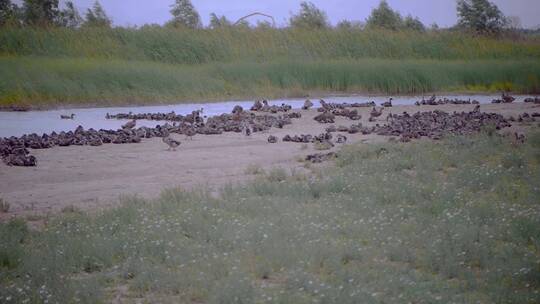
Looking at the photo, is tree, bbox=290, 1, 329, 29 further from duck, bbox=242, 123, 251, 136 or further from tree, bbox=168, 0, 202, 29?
duck, bbox=242, 123, 251, 136

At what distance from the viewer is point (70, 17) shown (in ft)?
120

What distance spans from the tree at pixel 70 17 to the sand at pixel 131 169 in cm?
1999

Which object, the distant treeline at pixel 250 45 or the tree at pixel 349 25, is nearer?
the distant treeline at pixel 250 45

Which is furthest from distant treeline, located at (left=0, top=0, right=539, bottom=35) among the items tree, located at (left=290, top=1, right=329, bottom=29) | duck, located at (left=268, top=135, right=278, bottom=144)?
duck, located at (left=268, top=135, right=278, bottom=144)

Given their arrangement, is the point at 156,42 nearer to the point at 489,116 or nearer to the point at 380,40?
the point at 380,40

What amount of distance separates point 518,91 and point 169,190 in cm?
3011

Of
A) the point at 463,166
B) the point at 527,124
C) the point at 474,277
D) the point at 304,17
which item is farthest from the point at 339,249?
the point at 304,17

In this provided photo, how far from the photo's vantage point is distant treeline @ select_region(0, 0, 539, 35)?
1371 inches

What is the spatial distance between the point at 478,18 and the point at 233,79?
20884mm

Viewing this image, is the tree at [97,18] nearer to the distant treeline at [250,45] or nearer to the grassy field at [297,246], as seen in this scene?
the distant treeline at [250,45]

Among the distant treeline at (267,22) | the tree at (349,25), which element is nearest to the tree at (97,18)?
the distant treeline at (267,22)

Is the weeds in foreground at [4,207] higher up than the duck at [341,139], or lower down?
lower down

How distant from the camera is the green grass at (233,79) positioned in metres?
26.6

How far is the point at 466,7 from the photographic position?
4741 centimetres
